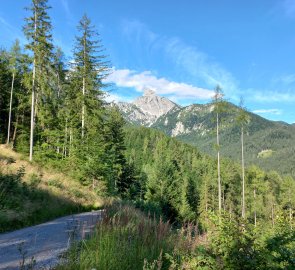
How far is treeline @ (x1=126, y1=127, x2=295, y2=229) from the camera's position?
63.1ft

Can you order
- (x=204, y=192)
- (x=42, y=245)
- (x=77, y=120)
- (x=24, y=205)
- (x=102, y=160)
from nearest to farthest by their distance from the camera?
(x=42, y=245) < (x=24, y=205) < (x=102, y=160) < (x=77, y=120) < (x=204, y=192)

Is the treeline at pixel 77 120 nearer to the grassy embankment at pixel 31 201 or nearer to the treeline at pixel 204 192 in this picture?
the treeline at pixel 204 192

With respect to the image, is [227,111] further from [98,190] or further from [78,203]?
[78,203]

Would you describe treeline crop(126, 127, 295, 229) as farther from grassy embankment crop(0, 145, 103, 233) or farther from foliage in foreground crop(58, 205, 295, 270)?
grassy embankment crop(0, 145, 103, 233)

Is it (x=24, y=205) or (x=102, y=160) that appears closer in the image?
(x=24, y=205)

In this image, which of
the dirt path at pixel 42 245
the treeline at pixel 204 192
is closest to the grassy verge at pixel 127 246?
the dirt path at pixel 42 245

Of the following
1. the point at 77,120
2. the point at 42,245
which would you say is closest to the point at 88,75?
the point at 77,120

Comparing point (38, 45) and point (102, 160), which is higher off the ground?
point (38, 45)

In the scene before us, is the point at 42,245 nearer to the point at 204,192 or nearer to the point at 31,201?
the point at 31,201

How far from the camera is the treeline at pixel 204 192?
19219 mm

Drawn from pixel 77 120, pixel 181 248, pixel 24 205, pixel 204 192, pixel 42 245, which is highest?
pixel 77 120

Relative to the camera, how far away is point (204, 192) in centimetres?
5744

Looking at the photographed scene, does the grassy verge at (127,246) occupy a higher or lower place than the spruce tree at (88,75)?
lower

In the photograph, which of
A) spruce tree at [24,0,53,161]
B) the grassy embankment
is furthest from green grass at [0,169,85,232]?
spruce tree at [24,0,53,161]
